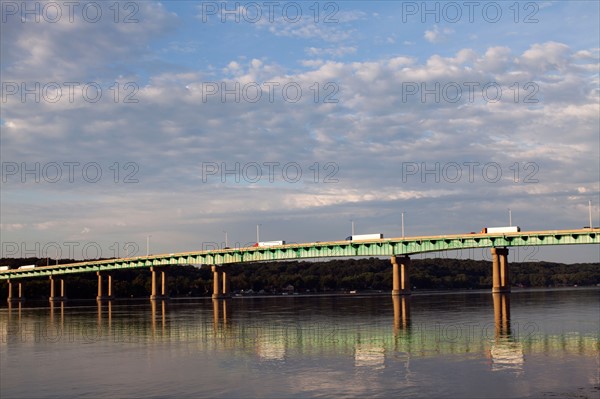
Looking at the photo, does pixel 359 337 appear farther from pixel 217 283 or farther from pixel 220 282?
pixel 220 282

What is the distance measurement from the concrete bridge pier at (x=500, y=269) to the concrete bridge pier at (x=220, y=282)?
238 feet

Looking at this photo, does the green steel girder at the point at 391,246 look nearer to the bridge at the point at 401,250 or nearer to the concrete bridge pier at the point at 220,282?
the bridge at the point at 401,250

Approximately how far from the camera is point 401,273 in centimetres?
15338

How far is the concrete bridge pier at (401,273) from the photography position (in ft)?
495

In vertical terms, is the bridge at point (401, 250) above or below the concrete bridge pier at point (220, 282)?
above

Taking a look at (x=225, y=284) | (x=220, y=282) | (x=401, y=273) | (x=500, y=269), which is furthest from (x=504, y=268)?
(x=220, y=282)

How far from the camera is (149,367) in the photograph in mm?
37312

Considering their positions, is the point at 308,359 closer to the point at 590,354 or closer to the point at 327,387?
the point at 327,387

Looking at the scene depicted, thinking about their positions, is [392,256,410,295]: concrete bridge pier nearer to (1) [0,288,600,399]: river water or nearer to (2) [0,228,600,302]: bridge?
(2) [0,228,600,302]: bridge

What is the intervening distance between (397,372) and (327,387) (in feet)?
17.0

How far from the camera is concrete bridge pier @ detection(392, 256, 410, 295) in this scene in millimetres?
151000

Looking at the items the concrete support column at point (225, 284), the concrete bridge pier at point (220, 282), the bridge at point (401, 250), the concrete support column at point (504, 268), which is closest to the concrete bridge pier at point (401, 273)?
the bridge at point (401, 250)

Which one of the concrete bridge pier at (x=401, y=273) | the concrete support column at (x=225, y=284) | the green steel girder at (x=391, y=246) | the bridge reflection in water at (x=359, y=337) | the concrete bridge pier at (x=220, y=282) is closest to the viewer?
the bridge reflection in water at (x=359, y=337)

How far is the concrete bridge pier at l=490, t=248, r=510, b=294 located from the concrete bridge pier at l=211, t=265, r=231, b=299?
72643mm
